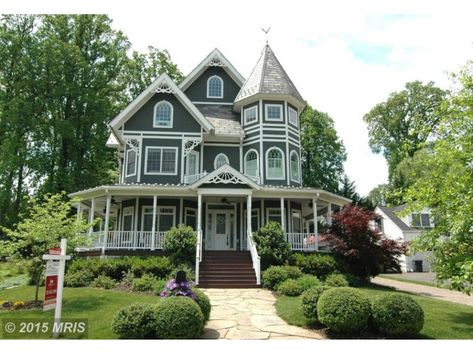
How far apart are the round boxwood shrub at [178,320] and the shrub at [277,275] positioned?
703 cm

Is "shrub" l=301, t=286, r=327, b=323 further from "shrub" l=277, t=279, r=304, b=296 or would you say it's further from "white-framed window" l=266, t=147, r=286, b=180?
"white-framed window" l=266, t=147, r=286, b=180

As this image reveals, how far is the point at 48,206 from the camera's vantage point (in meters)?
11.7

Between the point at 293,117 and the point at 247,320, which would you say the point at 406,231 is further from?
the point at 247,320

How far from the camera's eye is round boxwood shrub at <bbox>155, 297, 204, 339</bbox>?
23.4 ft

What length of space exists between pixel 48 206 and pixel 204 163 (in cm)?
1084

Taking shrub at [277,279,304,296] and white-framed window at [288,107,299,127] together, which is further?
white-framed window at [288,107,299,127]

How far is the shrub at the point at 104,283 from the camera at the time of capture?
45.6ft

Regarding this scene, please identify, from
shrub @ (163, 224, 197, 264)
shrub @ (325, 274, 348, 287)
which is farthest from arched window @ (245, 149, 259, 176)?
shrub @ (325, 274, 348, 287)

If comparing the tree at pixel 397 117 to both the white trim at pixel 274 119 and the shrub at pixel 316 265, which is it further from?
the shrub at pixel 316 265

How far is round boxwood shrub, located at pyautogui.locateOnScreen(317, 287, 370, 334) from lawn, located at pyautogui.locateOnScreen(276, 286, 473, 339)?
925 mm

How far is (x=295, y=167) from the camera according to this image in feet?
72.3

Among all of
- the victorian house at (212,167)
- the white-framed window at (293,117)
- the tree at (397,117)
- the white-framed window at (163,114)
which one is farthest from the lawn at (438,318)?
the tree at (397,117)

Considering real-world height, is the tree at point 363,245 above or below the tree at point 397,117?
below

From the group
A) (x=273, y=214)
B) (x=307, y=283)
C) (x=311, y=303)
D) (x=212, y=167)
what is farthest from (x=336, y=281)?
(x=212, y=167)
